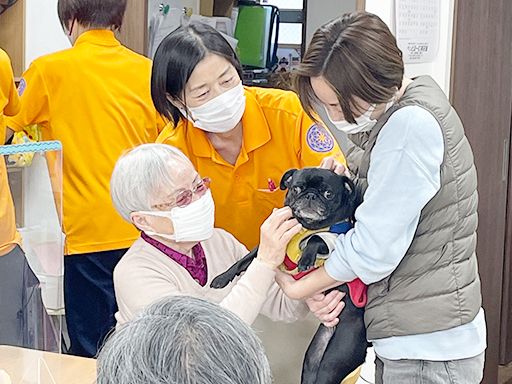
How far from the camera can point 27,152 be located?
1355 mm

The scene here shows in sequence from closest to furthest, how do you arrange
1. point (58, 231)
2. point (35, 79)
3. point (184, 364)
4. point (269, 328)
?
1. point (184, 364)
2. point (58, 231)
3. point (269, 328)
4. point (35, 79)

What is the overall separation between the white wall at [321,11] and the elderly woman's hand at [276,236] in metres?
2.99

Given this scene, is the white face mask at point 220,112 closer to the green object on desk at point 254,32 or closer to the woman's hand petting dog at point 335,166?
the woman's hand petting dog at point 335,166

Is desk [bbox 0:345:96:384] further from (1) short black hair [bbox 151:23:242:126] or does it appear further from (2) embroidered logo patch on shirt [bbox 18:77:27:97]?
(2) embroidered logo patch on shirt [bbox 18:77:27:97]

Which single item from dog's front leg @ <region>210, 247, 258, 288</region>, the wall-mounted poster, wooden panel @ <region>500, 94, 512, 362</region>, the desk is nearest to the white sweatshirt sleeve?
dog's front leg @ <region>210, 247, 258, 288</region>

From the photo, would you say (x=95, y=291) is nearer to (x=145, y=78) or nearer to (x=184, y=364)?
(x=145, y=78)

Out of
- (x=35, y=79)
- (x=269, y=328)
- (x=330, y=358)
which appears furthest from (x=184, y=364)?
(x=35, y=79)

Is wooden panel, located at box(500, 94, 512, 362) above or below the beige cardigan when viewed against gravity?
below

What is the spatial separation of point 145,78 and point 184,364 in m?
1.88

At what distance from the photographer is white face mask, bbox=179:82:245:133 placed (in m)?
1.81

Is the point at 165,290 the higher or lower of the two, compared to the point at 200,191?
lower

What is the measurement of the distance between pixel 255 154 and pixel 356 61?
20.9 inches

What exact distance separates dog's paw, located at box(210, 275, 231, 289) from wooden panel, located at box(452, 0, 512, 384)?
163 centimetres

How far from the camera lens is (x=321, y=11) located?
4465 millimetres
